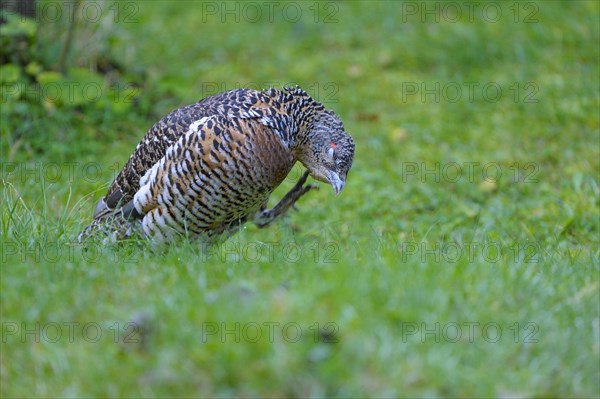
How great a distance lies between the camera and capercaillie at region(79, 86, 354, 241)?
4.92 m

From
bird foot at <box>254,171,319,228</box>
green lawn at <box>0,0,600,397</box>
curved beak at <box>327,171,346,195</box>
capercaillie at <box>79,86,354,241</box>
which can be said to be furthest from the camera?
bird foot at <box>254,171,319,228</box>

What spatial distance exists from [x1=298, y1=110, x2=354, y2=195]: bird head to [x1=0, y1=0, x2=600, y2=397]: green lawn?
48cm

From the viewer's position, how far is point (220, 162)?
4871 mm

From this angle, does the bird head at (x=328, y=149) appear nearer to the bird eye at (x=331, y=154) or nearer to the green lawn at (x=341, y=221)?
the bird eye at (x=331, y=154)

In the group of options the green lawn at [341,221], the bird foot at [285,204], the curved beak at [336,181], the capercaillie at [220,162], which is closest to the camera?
the green lawn at [341,221]

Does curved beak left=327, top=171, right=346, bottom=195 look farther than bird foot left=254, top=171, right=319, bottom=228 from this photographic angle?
No

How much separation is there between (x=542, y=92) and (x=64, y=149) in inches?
196

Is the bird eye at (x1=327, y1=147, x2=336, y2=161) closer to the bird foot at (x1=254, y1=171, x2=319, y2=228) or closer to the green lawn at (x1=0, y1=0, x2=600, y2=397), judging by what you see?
the bird foot at (x1=254, y1=171, x2=319, y2=228)

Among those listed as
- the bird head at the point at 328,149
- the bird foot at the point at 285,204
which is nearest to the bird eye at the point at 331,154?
the bird head at the point at 328,149

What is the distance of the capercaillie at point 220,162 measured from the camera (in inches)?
194

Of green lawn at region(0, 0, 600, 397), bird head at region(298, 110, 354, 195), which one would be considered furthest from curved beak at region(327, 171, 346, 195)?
green lawn at region(0, 0, 600, 397)

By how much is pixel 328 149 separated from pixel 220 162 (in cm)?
76

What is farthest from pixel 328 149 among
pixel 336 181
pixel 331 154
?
pixel 336 181

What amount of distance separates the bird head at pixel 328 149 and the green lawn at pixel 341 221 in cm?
48
